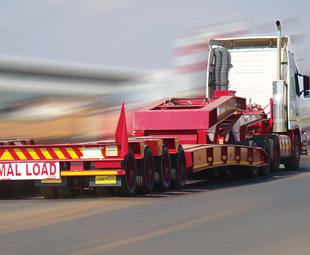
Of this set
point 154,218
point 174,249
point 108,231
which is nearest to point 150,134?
point 154,218

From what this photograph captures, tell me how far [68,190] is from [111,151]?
109 cm

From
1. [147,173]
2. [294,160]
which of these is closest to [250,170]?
[294,160]

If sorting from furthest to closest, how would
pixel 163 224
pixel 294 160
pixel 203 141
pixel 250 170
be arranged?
pixel 294 160 < pixel 250 170 < pixel 203 141 < pixel 163 224

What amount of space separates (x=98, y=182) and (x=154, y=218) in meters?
2.57

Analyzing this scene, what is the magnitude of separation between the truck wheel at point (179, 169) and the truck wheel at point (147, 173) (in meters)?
0.82

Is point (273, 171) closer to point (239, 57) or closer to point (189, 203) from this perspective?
point (239, 57)

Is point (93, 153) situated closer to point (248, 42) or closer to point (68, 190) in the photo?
point (68, 190)

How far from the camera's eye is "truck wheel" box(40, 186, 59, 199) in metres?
11.8

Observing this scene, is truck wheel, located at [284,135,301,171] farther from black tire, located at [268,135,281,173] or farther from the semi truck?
black tire, located at [268,135,281,173]

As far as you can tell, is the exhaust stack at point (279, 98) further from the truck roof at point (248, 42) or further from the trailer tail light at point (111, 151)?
the trailer tail light at point (111, 151)

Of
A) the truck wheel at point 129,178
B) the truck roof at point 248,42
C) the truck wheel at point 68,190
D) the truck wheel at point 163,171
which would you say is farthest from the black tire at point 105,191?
the truck roof at point 248,42

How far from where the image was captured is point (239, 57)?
19672 millimetres

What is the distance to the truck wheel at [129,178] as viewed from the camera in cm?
1132

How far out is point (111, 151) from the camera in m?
11.2
